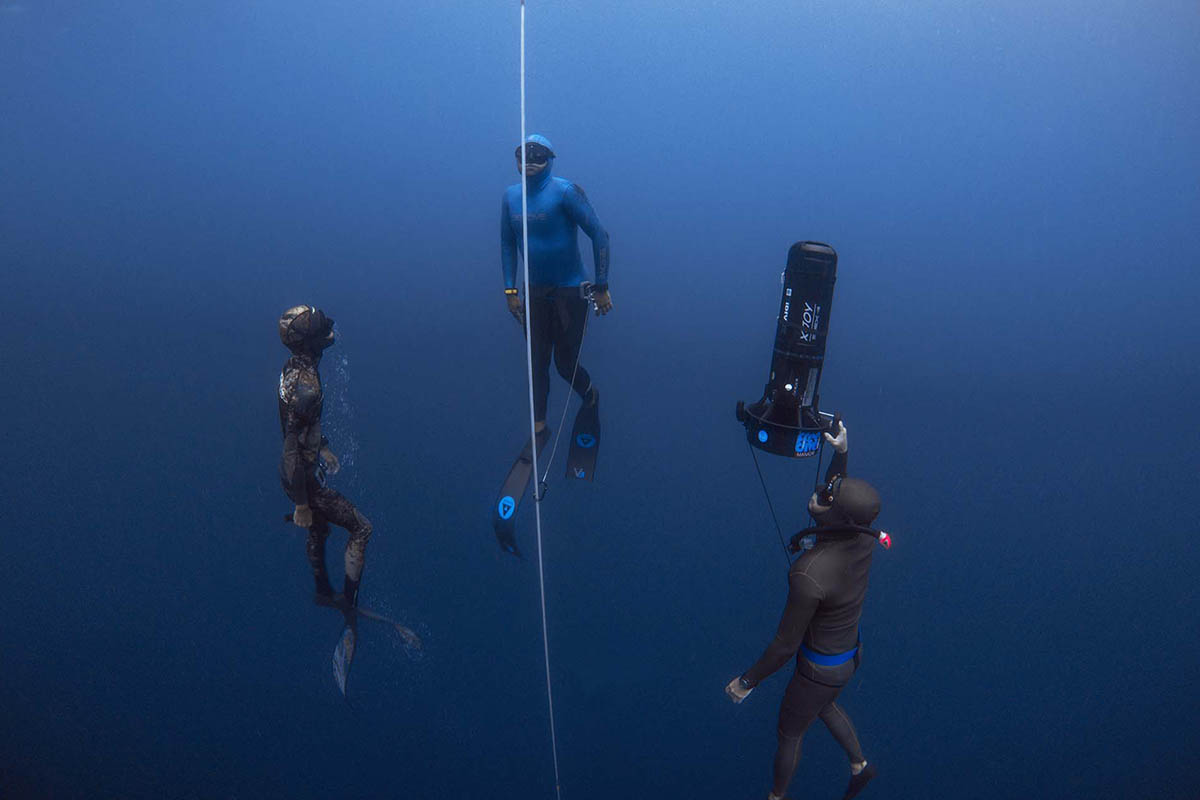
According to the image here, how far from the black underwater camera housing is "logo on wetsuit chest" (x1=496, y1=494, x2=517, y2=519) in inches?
48.0

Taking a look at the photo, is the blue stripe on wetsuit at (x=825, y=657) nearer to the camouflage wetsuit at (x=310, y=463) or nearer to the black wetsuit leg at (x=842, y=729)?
the black wetsuit leg at (x=842, y=729)

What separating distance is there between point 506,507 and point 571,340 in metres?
0.88

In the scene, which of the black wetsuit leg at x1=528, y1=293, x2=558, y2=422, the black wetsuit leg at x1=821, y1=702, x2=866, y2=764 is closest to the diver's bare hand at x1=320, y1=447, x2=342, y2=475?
the black wetsuit leg at x1=528, y1=293, x2=558, y2=422

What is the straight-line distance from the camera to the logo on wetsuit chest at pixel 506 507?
309 cm

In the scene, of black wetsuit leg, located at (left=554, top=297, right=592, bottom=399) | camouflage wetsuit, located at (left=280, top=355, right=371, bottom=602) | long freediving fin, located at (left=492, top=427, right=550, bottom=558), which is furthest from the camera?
long freediving fin, located at (left=492, top=427, right=550, bottom=558)

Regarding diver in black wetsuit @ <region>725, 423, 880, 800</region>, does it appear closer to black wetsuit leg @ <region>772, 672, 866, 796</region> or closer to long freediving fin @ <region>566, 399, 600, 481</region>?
black wetsuit leg @ <region>772, 672, 866, 796</region>

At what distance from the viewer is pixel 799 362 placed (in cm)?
240

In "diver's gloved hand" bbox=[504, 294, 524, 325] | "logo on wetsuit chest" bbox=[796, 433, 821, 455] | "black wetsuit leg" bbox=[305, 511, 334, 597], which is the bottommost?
"black wetsuit leg" bbox=[305, 511, 334, 597]

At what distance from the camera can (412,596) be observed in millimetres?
3846

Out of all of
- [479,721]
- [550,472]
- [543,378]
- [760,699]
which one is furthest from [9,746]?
[760,699]

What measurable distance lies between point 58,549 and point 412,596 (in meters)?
2.49

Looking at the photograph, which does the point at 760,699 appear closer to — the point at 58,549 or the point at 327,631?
the point at 327,631

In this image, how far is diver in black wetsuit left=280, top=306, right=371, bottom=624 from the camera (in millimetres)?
2492

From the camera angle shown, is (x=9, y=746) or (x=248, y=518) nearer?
(x=248, y=518)
